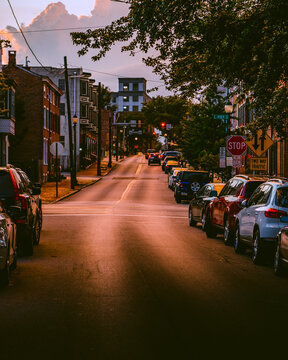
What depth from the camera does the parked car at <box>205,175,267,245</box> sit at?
689 inches

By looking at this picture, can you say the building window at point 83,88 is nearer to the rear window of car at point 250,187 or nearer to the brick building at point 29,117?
the brick building at point 29,117

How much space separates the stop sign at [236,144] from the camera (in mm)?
27344

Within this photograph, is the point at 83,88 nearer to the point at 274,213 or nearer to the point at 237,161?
the point at 237,161

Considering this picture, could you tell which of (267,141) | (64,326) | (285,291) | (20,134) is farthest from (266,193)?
(20,134)

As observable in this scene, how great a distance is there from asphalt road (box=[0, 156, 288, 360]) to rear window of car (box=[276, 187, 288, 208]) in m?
1.29

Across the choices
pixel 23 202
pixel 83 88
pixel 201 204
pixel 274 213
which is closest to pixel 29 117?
pixel 83 88

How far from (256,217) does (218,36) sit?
404 centimetres

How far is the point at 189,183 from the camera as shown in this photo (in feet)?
134

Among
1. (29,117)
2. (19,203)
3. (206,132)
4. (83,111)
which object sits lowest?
(19,203)

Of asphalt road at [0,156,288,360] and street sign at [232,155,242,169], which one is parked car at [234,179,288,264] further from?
street sign at [232,155,242,169]

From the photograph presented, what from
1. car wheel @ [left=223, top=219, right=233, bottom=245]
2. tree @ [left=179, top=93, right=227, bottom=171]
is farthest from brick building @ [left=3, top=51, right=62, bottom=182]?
car wheel @ [left=223, top=219, right=233, bottom=245]

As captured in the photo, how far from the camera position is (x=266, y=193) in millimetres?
14367

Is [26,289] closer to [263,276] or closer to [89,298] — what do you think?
[89,298]

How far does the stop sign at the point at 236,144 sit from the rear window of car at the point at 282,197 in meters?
13.7
